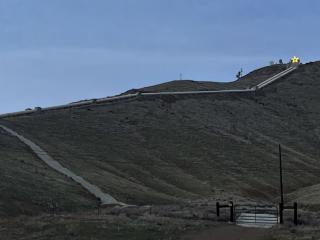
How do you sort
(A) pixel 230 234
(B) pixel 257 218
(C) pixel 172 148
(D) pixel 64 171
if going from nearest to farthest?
1. (A) pixel 230 234
2. (B) pixel 257 218
3. (D) pixel 64 171
4. (C) pixel 172 148

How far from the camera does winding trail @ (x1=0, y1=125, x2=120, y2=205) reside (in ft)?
141

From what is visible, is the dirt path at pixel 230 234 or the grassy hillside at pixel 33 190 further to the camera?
the grassy hillside at pixel 33 190

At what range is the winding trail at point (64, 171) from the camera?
141ft

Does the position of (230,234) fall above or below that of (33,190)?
below

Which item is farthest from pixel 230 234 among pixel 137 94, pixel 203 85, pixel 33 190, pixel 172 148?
pixel 203 85

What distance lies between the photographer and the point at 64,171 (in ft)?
169

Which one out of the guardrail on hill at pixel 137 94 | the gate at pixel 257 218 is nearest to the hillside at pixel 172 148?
the guardrail on hill at pixel 137 94

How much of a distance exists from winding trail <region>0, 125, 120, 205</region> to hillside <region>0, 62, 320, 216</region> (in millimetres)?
890

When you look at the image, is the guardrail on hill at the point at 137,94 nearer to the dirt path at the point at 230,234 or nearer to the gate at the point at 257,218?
the gate at the point at 257,218

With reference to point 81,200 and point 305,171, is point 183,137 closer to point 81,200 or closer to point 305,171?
point 305,171

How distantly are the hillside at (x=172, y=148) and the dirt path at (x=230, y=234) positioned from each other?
1272cm

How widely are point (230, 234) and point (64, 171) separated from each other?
1018 inches

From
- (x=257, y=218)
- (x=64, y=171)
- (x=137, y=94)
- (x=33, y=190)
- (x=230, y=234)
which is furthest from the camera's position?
(x=137, y=94)

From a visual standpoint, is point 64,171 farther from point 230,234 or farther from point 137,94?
point 137,94
